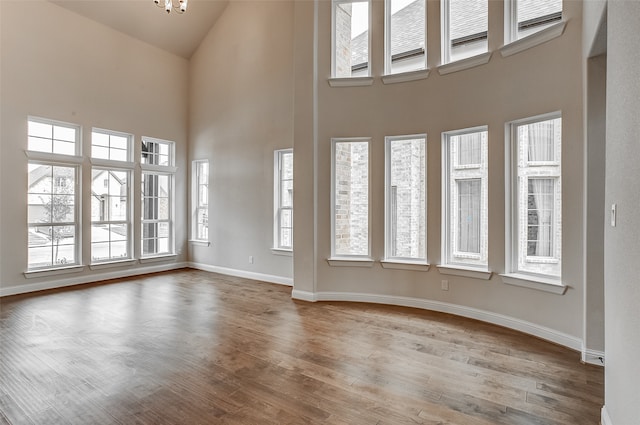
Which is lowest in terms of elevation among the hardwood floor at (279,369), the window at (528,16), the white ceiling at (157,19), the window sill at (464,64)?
the hardwood floor at (279,369)

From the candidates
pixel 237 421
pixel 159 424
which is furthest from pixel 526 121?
pixel 159 424

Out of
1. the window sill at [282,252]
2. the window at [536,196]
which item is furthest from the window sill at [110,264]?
the window at [536,196]

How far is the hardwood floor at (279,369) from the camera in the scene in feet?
7.31

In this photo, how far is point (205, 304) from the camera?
4734 millimetres

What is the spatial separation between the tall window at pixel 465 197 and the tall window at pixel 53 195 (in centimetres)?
599

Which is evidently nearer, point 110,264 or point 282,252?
point 282,252

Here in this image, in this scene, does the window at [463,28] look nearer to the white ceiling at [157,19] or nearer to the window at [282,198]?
the window at [282,198]

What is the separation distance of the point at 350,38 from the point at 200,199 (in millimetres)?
4562

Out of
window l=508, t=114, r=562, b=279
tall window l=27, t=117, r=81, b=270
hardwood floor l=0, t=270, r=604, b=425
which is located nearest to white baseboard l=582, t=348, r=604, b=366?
hardwood floor l=0, t=270, r=604, b=425

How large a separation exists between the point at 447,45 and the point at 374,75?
97 cm

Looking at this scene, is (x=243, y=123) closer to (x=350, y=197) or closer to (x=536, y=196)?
(x=350, y=197)

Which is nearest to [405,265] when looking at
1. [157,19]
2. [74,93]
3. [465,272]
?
[465,272]

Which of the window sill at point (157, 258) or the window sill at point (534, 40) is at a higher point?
the window sill at point (534, 40)

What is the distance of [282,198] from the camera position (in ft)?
20.2
